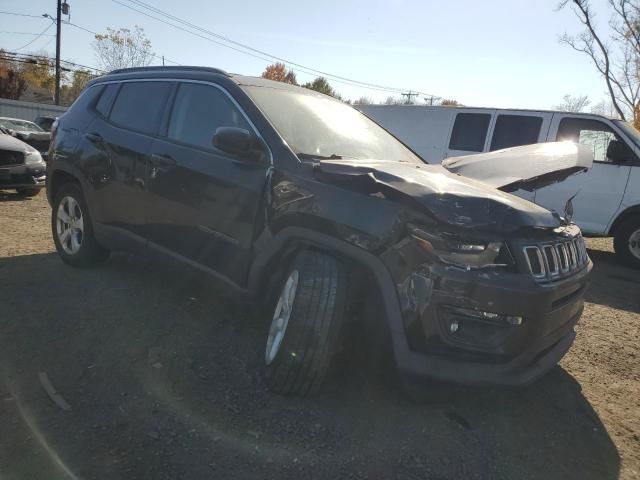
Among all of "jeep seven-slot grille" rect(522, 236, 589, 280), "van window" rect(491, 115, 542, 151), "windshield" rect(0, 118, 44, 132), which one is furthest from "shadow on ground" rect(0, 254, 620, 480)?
"windshield" rect(0, 118, 44, 132)

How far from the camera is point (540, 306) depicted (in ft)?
7.62

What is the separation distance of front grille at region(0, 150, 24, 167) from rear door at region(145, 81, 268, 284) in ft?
20.1

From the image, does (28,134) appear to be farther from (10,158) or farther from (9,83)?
(9,83)

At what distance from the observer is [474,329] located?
2305 millimetres

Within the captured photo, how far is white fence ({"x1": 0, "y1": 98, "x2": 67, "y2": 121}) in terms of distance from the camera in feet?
95.7

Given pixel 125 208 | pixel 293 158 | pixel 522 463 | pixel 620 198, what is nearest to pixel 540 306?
pixel 522 463

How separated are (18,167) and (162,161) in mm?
6223

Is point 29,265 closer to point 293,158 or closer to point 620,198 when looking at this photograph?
point 293,158

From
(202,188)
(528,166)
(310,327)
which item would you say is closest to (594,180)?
(528,166)

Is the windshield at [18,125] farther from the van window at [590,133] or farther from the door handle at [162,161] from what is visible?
the van window at [590,133]

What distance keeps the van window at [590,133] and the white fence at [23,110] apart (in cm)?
2939

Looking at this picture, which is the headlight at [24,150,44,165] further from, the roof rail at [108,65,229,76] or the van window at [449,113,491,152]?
the van window at [449,113,491,152]

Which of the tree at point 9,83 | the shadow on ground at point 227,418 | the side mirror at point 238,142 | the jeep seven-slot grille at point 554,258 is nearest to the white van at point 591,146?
the jeep seven-slot grille at point 554,258

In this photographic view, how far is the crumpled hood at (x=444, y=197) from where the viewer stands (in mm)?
2305
